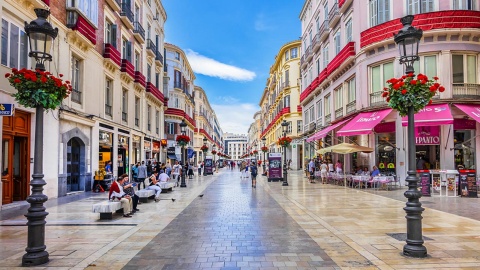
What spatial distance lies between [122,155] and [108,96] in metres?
4.57

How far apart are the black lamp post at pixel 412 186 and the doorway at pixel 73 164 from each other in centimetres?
1555

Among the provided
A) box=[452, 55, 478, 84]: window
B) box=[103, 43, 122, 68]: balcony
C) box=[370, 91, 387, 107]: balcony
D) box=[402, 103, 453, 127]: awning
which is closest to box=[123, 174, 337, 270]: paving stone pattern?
box=[402, 103, 453, 127]: awning

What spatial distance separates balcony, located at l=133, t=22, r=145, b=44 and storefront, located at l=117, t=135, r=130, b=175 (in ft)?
26.5

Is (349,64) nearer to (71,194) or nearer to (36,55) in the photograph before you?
(71,194)

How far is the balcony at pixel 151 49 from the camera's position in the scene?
1222 inches

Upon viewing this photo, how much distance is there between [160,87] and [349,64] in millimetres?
20265

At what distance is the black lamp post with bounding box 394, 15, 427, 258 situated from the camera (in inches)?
249

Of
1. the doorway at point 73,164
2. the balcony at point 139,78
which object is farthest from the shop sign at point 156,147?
the doorway at point 73,164

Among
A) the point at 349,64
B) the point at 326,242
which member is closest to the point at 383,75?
the point at 349,64

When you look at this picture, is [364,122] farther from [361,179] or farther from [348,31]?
[348,31]

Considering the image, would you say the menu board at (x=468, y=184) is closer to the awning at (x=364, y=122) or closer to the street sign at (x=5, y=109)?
the awning at (x=364, y=122)

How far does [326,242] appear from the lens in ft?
24.4

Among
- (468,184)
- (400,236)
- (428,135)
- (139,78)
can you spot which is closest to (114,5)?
(139,78)

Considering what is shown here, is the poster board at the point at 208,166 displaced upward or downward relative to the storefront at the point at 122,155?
downward
